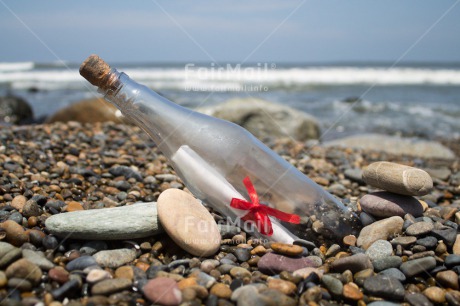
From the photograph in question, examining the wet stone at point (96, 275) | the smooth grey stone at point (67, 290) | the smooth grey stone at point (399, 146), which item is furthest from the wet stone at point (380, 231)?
the smooth grey stone at point (399, 146)

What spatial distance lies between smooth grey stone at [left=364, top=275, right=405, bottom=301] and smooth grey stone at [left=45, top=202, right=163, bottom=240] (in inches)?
44.2

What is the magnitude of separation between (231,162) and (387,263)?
3.33ft

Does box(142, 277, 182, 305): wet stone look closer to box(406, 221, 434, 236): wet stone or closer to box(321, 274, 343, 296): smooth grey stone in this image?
box(321, 274, 343, 296): smooth grey stone

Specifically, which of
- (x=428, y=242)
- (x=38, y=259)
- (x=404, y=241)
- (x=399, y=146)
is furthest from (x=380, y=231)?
(x=399, y=146)

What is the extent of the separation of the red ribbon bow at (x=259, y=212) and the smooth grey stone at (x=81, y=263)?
2.66 feet

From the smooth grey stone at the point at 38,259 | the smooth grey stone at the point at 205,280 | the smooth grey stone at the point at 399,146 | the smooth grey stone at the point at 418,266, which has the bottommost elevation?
the smooth grey stone at the point at 38,259

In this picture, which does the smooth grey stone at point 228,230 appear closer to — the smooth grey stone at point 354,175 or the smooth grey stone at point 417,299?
the smooth grey stone at point 417,299

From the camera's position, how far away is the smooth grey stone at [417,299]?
1.79 meters

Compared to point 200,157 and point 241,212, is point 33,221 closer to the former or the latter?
point 200,157

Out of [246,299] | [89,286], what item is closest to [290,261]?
[246,299]

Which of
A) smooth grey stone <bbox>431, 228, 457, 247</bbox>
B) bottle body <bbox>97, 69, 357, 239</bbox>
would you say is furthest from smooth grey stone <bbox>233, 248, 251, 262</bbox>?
smooth grey stone <bbox>431, 228, 457, 247</bbox>

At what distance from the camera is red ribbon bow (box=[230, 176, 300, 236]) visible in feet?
7.54

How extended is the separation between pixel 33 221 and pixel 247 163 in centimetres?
126

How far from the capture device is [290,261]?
6.70 ft
